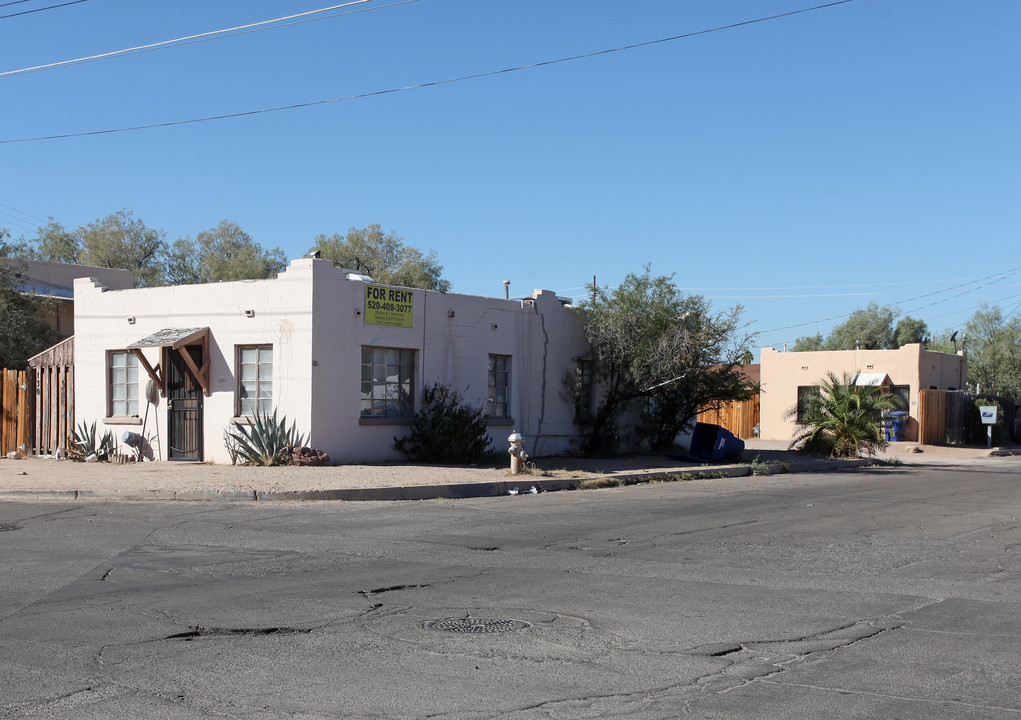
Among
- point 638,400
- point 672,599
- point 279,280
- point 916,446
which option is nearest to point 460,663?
point 672,599

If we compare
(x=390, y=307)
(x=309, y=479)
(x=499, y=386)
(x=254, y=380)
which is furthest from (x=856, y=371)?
(x=309, y=479)

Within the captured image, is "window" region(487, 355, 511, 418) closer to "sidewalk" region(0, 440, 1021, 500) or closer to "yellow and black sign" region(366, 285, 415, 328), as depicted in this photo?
"sidewalk" region(0, 440, 1021, 500)

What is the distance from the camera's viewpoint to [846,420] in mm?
25516

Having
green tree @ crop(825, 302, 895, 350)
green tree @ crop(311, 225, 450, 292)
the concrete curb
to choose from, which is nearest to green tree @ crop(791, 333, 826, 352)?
green tree @ crop(825, 302, 895, 350)

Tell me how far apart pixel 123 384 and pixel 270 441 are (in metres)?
4.82

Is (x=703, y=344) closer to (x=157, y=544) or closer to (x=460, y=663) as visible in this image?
(x=157, y=544)

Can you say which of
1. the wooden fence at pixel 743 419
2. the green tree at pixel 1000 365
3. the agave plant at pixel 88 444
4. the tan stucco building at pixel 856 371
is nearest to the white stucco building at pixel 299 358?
the agave plant at pixel 88 444

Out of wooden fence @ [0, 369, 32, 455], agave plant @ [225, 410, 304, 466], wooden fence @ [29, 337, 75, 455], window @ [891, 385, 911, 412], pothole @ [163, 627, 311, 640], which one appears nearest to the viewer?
pothole @ [163, 627, 311, 640]

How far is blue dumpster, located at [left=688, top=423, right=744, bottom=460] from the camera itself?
76.7ft

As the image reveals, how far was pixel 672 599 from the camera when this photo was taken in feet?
24.9

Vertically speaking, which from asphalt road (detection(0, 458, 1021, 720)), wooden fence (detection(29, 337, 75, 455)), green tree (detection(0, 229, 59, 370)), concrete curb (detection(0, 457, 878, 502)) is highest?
green tree (detection(0, 229, 59, 370))

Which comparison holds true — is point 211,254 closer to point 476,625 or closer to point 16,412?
point 16,412

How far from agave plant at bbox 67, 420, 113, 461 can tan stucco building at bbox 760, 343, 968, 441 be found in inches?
907

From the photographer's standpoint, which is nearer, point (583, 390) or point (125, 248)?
point (583, 390)
